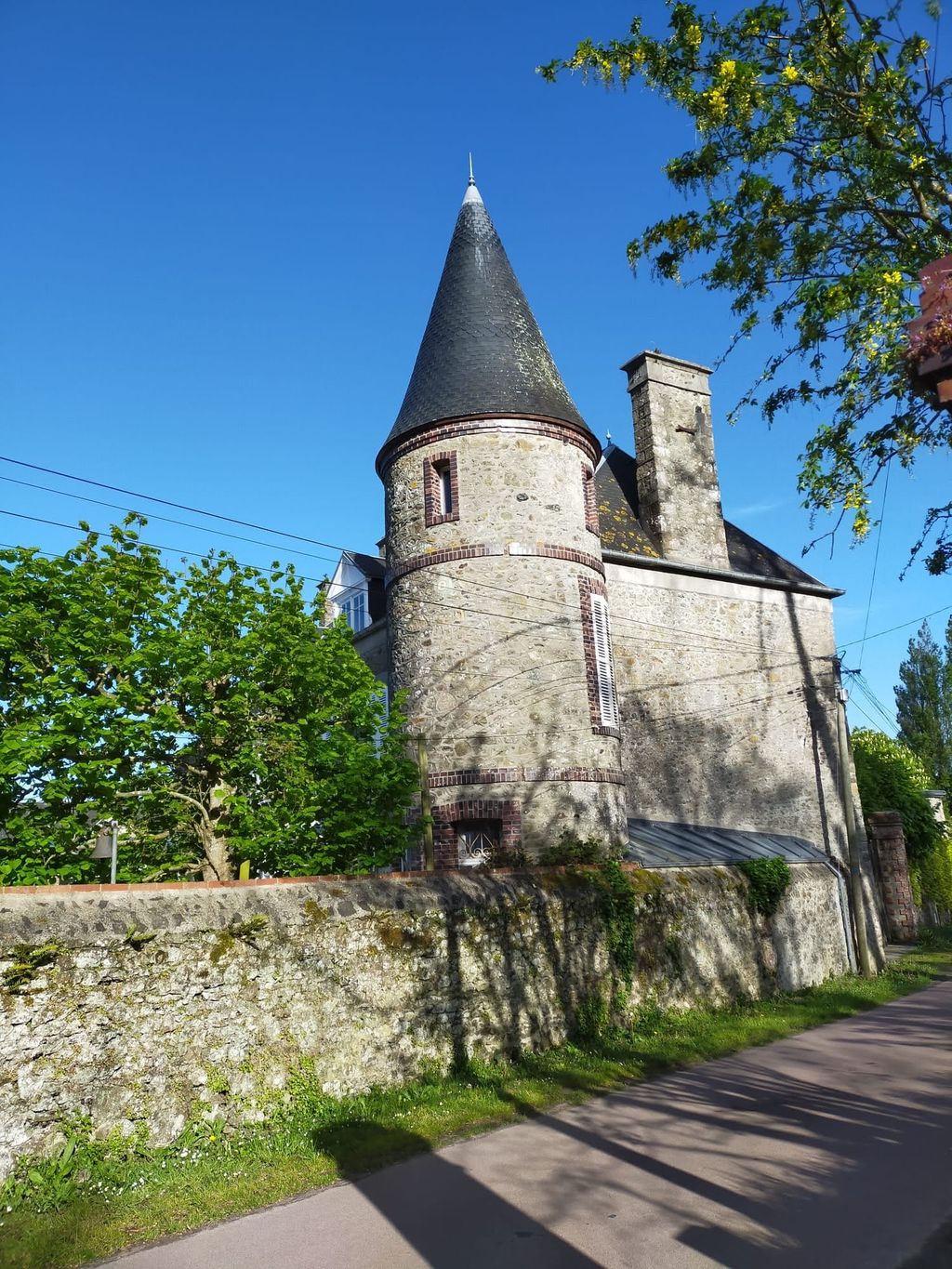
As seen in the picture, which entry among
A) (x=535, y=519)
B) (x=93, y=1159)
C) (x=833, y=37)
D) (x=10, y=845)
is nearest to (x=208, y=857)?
(x=10, y=845)

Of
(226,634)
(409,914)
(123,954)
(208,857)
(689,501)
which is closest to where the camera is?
(123,954)

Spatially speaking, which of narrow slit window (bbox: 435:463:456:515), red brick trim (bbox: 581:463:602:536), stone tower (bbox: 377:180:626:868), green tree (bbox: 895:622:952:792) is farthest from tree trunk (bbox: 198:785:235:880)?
green tree (bbox: 895:622:952:792)

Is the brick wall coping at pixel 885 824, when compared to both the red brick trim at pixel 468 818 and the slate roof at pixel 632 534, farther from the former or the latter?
the red brick trim at pixel 468 818

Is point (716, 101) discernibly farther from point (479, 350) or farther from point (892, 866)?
point (892, 866)

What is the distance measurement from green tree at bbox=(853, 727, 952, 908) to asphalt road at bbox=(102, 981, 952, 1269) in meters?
22.1

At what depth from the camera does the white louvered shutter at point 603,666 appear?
1560 cm

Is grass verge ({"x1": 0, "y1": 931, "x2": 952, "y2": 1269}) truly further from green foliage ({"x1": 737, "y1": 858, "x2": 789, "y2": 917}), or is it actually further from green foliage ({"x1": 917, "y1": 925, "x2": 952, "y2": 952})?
green foliage ({"x1": 917, "y1": 925, "x2": 952, "y2": 952})

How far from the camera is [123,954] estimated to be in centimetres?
715

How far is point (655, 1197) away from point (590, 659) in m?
10.1

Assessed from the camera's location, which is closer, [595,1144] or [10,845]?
[595,1144]

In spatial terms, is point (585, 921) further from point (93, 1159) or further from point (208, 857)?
point (93, 1159)

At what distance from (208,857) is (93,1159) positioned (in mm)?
4627

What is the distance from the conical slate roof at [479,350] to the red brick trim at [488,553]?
2385 mm

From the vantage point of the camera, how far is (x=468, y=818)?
1449 cm
